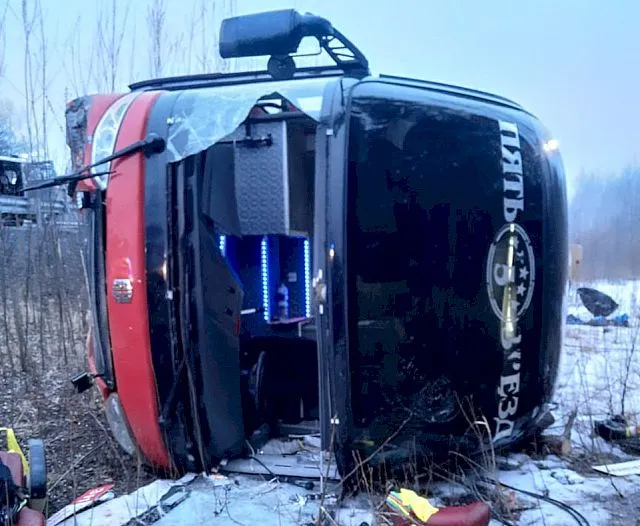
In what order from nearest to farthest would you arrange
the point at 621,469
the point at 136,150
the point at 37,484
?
1. the point at 37,484
2. the point at 136,150
3. the point at 621,469

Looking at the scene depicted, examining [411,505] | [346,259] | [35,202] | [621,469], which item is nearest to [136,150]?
[346,259]

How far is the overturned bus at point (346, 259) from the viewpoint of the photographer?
3.17 meters

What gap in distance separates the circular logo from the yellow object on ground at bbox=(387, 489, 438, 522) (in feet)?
3.77

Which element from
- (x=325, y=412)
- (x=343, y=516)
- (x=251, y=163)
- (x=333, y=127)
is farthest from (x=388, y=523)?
(x=251, y=163)

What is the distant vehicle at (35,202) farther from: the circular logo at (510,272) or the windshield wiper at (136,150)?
the circular logo at (510,272)

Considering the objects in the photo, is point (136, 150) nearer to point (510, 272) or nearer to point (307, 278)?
point (307, 278)

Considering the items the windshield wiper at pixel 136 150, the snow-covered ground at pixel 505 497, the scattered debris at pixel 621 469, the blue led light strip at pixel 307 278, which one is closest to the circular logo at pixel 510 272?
the snow-covered ground at pixel 505 497

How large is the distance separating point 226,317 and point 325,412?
975 millimetres

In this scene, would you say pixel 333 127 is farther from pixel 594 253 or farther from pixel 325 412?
pixel 594 253

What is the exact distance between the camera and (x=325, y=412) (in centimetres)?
322

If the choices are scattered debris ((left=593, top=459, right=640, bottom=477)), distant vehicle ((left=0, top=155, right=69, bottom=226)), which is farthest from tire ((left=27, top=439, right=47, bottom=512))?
distant vehicle ((left=0, top=155, right=69, bottom=226))

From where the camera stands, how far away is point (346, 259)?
3100mm

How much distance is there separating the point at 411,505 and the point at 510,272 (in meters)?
1.42

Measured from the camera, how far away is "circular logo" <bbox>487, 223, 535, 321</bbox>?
3434 millimetres
